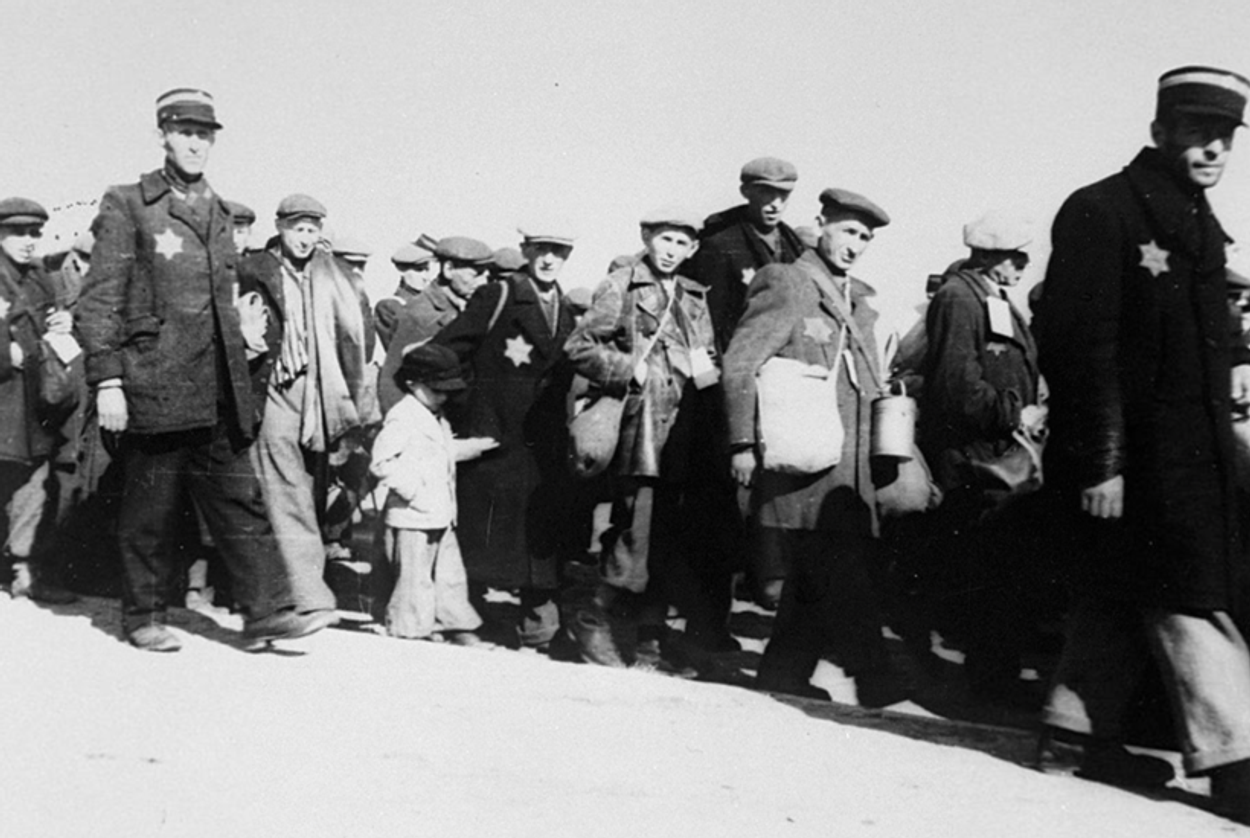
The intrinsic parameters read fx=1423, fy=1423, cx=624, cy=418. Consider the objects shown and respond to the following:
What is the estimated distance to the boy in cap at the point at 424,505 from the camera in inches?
262

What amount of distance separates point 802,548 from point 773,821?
1.96m

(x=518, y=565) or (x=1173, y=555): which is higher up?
(x=1173, y=555)

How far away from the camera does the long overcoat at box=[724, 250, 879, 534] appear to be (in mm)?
5637

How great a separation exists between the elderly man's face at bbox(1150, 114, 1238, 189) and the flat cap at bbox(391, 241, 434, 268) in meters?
8.12

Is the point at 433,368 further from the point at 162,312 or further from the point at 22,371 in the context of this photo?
the point at 22,371

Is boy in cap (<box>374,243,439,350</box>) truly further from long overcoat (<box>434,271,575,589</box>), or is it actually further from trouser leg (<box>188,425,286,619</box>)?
trouser leg (<box>188,425,286,619</box>)

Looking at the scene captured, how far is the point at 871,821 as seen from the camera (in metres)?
3.86

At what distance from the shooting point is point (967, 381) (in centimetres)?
595

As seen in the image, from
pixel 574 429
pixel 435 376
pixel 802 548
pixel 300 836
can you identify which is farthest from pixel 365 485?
pixel 300 836

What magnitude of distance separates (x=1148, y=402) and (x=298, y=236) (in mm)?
4212

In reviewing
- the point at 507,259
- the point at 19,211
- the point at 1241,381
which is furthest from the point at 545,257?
the point at 1241,381

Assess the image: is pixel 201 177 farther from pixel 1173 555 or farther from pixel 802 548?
pixel 1173 555

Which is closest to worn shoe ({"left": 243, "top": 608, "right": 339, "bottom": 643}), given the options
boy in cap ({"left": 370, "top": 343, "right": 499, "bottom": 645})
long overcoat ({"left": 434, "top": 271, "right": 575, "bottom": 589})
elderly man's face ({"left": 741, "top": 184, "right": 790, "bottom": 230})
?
boy in cap ({"left": 370, "top": 343, "right": 499, "bottom": 645})

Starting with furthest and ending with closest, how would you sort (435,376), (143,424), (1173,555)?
(435,376)
(143,424)
(1173,555)
